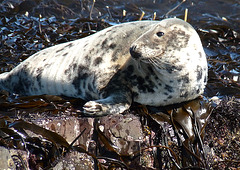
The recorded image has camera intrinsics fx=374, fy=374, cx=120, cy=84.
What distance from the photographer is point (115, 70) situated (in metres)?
3.29

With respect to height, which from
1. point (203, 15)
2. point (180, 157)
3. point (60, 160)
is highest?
point (60, 160)

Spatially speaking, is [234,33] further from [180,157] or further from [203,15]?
A: [180,157]

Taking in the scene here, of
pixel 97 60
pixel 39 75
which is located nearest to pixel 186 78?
pixel 97 60

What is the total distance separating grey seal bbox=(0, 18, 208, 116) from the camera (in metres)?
2.91

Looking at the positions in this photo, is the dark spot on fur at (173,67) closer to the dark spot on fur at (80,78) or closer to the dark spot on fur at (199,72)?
Answer: the dark spot on fur at (199,72)

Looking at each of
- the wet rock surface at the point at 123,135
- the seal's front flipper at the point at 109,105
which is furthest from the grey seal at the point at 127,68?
the wet rock surface at the point at 123,135

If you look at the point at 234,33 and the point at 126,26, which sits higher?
the point at 126,26

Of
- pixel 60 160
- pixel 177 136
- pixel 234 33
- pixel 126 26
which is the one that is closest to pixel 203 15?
pixel 234 33

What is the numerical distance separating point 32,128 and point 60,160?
303 millimetres

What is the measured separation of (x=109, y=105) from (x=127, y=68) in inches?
16.9

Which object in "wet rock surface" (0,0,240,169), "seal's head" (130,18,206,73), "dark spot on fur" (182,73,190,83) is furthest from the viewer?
"dark spot on fur" (182,73,190,83)

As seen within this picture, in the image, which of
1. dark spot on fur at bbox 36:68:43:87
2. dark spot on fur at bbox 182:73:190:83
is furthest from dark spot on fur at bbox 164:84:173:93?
dark spot on fur at bbox 36:68:43:87

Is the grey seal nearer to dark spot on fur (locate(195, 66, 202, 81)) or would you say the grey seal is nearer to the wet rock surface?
dark spot on fur (locate(195, 66, 202, 81))

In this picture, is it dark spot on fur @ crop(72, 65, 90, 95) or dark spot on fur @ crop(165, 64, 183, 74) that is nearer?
dark spot on fur @ crop(165, 64, 183, 74)
